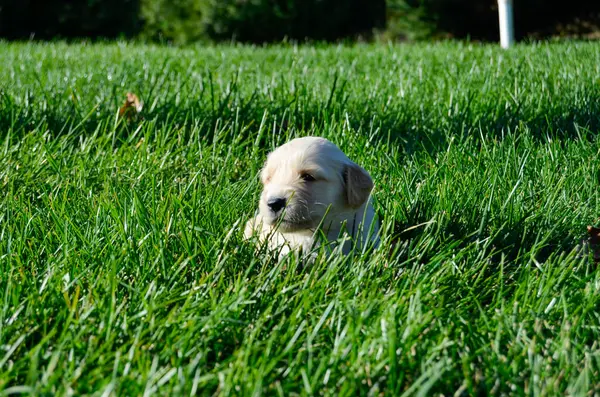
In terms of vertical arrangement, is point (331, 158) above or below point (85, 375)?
above

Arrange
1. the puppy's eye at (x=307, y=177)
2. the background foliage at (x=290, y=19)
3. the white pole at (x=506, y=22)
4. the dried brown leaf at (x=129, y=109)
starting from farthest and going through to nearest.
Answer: the background foliage at (x=290, y=19)
the white pole at (x=506, y=22)
the dried brown leaf at (x=129, y=109)
the puppy's eye at (x=307, y=177)

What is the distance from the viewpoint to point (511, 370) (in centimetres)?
180

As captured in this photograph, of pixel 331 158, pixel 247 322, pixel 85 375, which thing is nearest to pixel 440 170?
pixel 331 158

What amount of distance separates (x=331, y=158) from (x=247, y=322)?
3.19 ft

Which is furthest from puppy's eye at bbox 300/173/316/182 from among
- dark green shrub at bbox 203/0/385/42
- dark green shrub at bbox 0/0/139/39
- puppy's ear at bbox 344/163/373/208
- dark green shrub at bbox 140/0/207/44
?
dark green shrub at bbox 0/0/139/39

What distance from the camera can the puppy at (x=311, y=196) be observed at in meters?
2.62

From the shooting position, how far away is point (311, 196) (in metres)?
2.70

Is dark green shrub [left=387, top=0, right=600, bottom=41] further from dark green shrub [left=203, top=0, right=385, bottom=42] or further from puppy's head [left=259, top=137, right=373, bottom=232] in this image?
puppy's head [left=259, top=137, right=373, bottom=232]

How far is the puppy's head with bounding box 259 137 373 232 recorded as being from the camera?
2615mm

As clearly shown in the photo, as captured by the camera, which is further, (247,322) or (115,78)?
(115,78)

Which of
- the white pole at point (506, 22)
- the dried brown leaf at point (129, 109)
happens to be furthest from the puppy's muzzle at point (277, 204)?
the white pole at point (506, 22)

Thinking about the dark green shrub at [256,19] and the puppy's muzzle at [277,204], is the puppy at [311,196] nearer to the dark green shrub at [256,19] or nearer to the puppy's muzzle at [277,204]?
the puppy's muzzle at [277,204]

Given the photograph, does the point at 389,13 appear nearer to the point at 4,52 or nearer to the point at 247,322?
the point at 4,52

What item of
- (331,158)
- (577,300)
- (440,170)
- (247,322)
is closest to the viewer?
(247,322)
